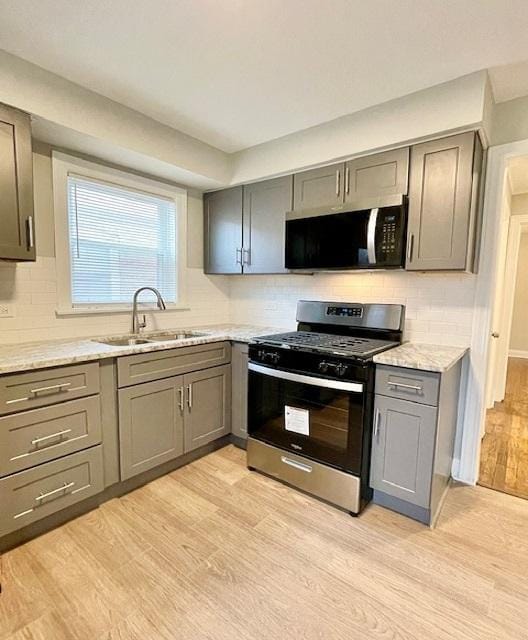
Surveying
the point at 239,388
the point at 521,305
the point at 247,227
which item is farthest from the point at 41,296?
the point at 521,305

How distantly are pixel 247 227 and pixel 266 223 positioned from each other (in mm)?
211

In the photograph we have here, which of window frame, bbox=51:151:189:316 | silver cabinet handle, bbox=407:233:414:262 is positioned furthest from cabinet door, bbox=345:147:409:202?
window frame, bbox=51:151:189:316

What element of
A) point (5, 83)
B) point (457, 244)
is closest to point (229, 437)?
point (457, 244)

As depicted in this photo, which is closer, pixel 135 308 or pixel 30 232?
pixel 30 232

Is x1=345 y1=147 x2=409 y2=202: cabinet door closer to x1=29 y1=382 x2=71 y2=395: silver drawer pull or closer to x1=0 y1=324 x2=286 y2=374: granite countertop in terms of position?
x1=0 y1=324 x2=286 y2=374: granite countertop

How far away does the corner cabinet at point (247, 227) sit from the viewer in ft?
9.06

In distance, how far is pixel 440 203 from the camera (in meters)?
2.03

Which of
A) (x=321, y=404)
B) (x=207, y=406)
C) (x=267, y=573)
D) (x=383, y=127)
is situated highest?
(x=383, y=127)

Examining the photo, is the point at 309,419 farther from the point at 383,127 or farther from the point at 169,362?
the point at 383,127

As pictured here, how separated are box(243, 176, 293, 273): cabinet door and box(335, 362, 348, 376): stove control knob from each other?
1.07m

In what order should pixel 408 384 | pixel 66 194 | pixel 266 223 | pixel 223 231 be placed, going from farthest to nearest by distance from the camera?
1. pixel 223 231
2. pixel 266 223
3. pixel 66 194
4. pixel 408 384

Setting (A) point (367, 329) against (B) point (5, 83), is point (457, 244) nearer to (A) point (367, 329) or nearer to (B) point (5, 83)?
(A) point (367, 329)

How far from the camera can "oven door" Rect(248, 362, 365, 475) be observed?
1969 mm

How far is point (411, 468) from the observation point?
189cm
